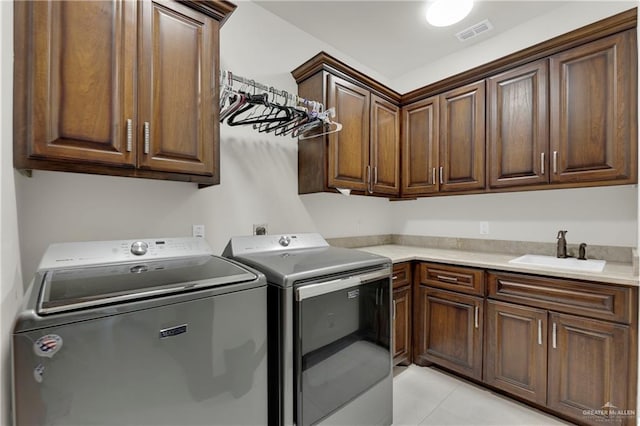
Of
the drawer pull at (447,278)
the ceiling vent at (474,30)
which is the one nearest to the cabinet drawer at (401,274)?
the drawer pull at (447,278)

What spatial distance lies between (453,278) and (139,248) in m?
2.04

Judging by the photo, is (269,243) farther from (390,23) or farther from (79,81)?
(390,23)

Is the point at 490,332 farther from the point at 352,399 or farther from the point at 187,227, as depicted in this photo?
the point at 187,227

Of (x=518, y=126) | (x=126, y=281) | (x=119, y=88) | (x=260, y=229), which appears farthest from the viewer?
(x=518, y=126)

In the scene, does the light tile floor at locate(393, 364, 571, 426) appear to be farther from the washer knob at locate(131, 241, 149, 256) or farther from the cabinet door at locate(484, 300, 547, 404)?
A: the washer knob at locate(131, 241, 149, 256)

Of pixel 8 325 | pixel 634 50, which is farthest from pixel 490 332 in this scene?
pixel 8 325

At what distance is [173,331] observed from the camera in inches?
40.2

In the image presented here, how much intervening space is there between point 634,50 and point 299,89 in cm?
213

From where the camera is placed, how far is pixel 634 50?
68.4 inches

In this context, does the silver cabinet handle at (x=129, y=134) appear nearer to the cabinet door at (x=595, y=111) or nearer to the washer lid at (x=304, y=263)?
the washer lid at (x=304, y=263)

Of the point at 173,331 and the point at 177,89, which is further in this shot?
the point at 177,89

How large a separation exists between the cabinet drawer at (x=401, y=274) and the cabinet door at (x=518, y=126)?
931mm

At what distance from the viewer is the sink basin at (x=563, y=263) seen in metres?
1.84

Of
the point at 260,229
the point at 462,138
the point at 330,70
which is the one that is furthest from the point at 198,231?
the point at 462,138
